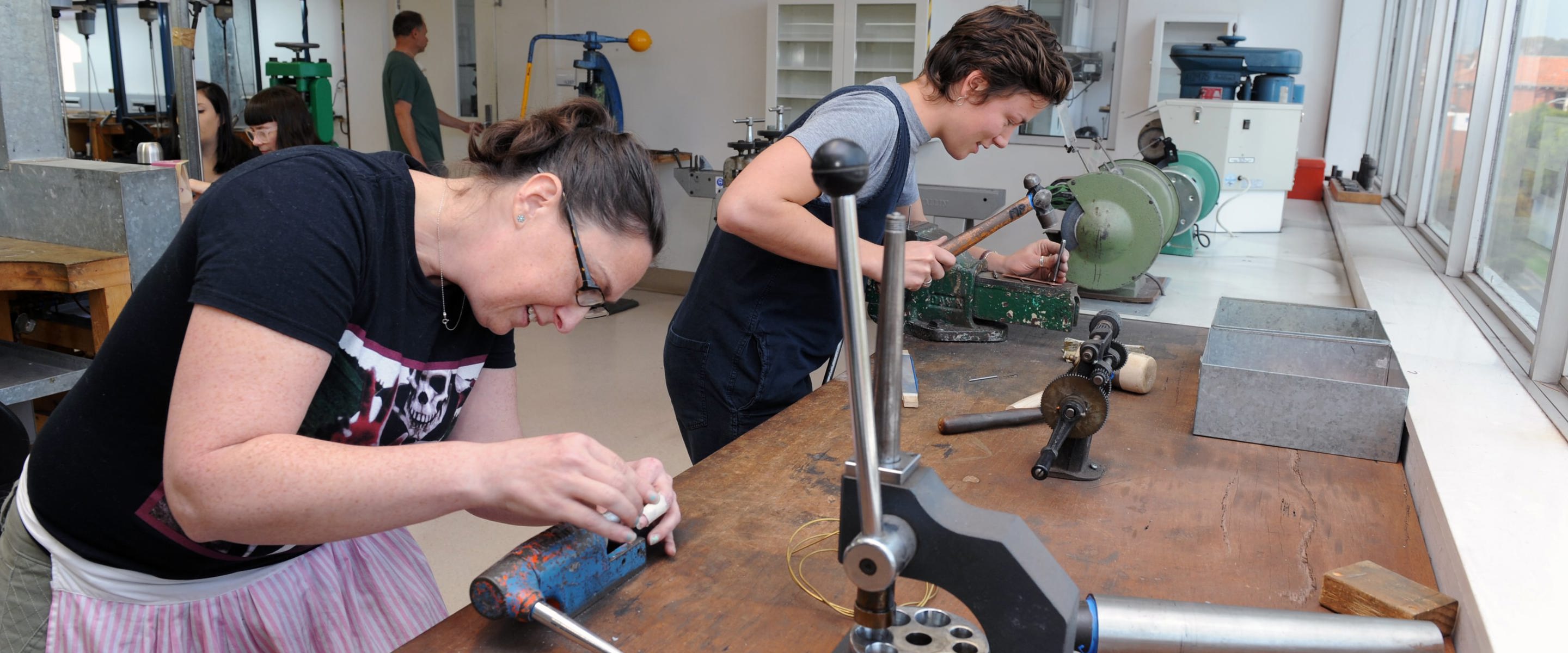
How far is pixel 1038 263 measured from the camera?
7.00 ft

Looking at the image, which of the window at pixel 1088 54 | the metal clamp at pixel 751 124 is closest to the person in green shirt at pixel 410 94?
the metal clamp at pixel 751 124

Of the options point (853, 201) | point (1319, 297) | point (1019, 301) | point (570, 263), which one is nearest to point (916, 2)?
point (1319, 297)

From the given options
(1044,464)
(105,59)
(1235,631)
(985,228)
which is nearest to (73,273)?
(985,228)

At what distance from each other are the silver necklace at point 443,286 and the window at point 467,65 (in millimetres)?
5548

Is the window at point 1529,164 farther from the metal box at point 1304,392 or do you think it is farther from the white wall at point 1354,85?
the white wall at point 1354,85

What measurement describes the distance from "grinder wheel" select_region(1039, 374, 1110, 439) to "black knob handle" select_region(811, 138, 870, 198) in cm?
82

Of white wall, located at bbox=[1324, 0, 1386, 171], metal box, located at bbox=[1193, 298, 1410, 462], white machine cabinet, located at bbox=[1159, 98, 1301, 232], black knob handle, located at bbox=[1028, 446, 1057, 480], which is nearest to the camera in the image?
black knob handle, located at bbox=[1028, 446, 1057, 480]

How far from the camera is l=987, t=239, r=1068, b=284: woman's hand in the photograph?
83.4 inches

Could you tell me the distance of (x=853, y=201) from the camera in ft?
1.85

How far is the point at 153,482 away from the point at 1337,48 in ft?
16.9

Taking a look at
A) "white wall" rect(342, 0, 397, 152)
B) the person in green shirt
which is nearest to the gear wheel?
the person in green shirt

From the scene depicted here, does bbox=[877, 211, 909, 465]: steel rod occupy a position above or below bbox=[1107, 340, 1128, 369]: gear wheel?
above

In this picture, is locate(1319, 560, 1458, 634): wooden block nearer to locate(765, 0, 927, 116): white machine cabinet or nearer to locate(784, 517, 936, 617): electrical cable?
locate(784, 517, 936, 617): electrical cable

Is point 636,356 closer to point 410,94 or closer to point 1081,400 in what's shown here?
point 410,94
